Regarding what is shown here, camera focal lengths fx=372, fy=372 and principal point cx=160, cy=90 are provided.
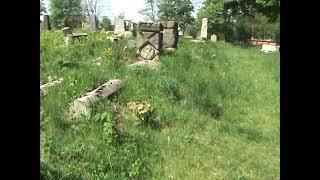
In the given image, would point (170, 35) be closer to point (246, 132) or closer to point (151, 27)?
point (151, 27)

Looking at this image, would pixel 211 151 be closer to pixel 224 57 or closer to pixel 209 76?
pixel 209 76

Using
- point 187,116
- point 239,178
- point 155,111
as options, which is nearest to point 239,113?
point 187,116

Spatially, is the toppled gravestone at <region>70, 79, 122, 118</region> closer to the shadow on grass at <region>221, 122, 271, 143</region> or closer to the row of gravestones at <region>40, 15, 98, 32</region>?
the shadow on grass at <region>221, 122, 271, 143</region>

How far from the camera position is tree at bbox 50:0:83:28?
809cm

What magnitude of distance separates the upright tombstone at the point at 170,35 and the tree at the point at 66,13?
2.04 meters

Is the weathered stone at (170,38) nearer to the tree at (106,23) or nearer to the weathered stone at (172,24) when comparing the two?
the weathered stone at (172,24)

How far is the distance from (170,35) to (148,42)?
1.16 metres

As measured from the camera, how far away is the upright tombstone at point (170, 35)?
27.5ft

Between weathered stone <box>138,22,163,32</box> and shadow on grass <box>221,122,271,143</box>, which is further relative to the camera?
weathered stone <box>138,22,163,32</box>

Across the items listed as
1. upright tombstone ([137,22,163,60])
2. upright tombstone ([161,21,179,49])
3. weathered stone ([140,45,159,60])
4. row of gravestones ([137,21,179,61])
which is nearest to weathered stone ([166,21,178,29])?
upright tombstone ([161,21,179,49])

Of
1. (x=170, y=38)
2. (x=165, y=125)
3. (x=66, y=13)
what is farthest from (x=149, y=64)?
(x=66, y=13)

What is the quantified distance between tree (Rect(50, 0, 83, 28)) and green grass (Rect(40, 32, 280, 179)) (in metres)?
1.34

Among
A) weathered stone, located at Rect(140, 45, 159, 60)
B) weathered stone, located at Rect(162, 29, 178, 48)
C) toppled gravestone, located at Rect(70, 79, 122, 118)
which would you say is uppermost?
weathered stone, located at Rect(162, 29, 178, 48)
